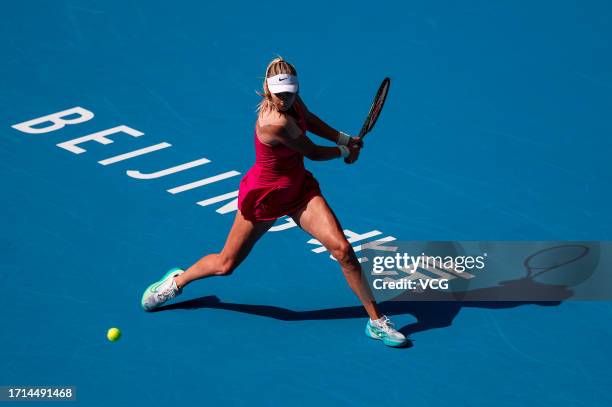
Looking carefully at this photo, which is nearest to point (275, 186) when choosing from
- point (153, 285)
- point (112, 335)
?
point (153, 285)

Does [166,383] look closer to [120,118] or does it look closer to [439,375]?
[439,375]

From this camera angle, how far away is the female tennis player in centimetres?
931

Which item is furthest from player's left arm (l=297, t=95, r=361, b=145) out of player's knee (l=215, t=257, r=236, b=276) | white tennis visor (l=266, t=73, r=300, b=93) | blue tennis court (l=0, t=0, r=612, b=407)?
blue tennis court (l=0, t=0, r=612, b=407)

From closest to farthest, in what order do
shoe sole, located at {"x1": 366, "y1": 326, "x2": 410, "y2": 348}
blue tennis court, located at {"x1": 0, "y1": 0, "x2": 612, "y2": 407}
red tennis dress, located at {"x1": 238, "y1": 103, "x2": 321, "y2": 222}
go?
1. blue tennis court, located at {"x1": 0, "y1": 0, "x2": 612, "y2": 407}
2. red tennis dress, located at {"x1": 238, "y1": 103, "x2": 321, "y2": 222}
3. shoe sole, located at {"x1": 366, "y1": 326, "x2": 410, "y2": 348}

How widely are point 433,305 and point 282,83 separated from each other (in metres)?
2.29

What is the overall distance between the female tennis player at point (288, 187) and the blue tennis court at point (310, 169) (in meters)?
0.47

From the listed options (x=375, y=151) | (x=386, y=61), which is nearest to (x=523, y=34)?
(x=386, y=61)

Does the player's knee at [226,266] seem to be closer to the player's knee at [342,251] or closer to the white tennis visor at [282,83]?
the player's knee at [342,251]

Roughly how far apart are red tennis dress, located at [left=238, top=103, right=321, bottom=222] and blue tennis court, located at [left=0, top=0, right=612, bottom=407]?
0.94 metres

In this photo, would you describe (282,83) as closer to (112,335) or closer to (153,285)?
(153,285)

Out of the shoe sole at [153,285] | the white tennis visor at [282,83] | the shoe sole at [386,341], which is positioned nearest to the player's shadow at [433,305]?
the shoe sole at [153,285]

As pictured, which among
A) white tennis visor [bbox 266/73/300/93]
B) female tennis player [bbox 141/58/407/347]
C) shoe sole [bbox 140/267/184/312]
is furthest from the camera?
shoe sole [bbox 140/267/184/312]

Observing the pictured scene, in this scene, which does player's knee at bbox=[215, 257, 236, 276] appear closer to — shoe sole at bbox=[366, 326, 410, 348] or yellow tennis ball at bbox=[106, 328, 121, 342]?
yellow tennis ball at bbox=[106, 328, 121, 342]

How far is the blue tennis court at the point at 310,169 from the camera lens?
9.43 metres
